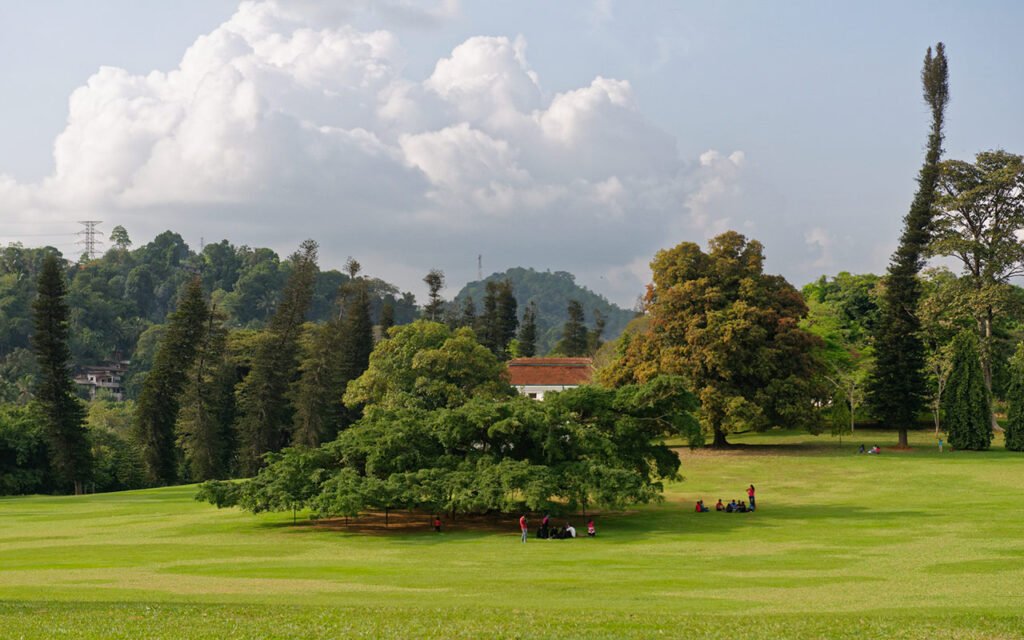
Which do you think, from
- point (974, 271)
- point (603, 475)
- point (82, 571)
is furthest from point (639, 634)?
point (974, 271)

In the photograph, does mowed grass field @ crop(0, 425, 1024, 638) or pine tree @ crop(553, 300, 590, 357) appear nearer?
mowed grass field @ crop(0, 425, 1024, 638)

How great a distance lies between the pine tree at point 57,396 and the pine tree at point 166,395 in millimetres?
5813

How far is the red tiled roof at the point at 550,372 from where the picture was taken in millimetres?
88188

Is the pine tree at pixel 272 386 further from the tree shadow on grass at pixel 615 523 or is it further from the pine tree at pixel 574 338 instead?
the pine tree at pixel 574 338

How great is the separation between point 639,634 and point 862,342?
74.5 metres

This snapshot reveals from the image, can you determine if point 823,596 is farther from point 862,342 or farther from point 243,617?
point 862,342

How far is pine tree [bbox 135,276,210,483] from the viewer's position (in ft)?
214

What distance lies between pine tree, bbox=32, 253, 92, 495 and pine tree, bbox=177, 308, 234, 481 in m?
11.3

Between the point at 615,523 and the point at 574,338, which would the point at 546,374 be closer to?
the point at 574,338

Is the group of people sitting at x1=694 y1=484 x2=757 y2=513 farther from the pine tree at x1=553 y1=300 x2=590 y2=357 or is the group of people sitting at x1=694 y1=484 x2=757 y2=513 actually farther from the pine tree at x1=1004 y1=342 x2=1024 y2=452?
the pine tree at x1=553 y1=300 x2=590 y2=357

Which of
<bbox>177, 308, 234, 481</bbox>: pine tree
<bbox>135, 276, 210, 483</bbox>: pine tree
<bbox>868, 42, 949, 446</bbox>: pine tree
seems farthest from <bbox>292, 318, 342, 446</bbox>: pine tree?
<bbox>868, 42, 949, 446</bbox>: pine tree

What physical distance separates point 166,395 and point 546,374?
115ft

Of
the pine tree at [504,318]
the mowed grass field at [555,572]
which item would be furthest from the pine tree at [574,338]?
the mowed grass field at [555,572]

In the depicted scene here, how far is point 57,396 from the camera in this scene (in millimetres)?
57906
